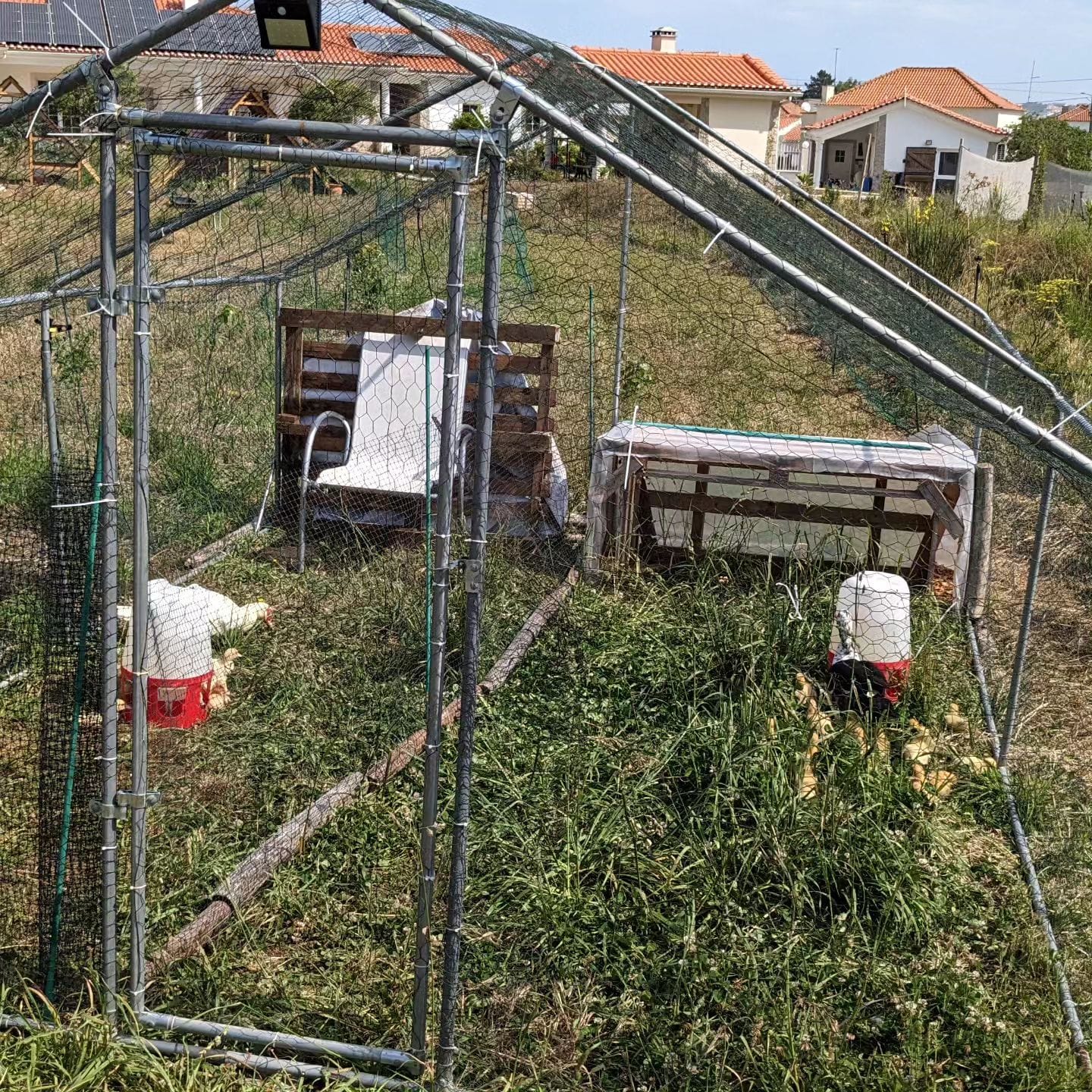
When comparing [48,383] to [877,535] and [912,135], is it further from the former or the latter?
[912,135]

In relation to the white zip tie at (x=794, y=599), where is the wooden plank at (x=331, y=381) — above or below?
above

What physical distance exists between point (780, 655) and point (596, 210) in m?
7.84

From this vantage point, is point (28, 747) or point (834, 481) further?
point (834, 481)

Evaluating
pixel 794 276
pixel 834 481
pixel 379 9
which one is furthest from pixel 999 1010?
pixel 834 481

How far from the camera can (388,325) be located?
20.8 ft

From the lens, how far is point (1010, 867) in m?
3.58

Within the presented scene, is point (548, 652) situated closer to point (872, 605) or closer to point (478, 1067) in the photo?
point (872, 605)

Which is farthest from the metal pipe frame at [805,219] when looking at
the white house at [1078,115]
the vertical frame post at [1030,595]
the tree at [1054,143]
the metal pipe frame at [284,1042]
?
the white house at [1078,115]

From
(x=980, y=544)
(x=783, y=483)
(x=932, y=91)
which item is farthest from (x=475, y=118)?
(x=932, y=91)

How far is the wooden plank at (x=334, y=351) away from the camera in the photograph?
6641mm

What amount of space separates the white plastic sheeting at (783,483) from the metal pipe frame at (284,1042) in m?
3.12

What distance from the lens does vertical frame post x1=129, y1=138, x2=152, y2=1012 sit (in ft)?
8.24

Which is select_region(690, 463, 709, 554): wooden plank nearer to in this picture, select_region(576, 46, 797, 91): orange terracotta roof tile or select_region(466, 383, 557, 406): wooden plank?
select_region(466, 383, 557, 406): wooden plank

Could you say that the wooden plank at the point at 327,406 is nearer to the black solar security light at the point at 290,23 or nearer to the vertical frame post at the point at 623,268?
the vertical frame post at the point at 623,268
